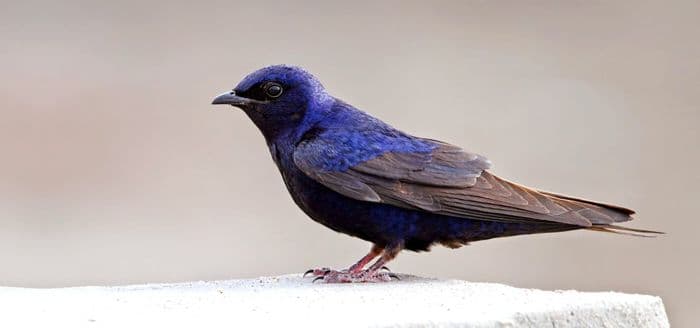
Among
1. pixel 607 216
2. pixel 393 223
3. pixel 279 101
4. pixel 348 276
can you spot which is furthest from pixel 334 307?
pixel 279 101

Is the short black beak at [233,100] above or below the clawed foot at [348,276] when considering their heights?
above

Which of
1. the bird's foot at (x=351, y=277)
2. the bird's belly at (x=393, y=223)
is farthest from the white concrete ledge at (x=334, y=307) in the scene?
the bird's belly at (x=393, y=223)

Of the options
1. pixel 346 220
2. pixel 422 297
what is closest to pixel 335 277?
pixel 346 220

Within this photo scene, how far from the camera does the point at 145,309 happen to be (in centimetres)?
359

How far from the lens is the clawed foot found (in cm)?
441

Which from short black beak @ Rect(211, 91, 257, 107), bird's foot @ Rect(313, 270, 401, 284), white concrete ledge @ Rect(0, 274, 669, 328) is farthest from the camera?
short black beak @ Rect(211, 91, 257, 107)

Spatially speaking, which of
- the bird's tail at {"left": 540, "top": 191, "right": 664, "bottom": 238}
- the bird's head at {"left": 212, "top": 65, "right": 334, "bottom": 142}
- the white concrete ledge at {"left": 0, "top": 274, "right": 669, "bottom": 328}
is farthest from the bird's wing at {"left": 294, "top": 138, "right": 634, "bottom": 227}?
the white concrete ledge at {"left": 0, "top": 274, "right": 669, "bottom": 328}

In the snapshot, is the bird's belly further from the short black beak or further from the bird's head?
the short black beak

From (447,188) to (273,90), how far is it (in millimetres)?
738

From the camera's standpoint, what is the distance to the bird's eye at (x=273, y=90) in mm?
4844

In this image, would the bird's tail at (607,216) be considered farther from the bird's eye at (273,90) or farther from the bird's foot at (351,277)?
the bird's eye at (273,90)

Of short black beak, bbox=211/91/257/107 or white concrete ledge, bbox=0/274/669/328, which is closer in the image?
white concrete ledge, bbox=0/274/669/328

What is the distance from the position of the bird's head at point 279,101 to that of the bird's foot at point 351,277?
599 mm

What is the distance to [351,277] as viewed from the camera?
4.43m
